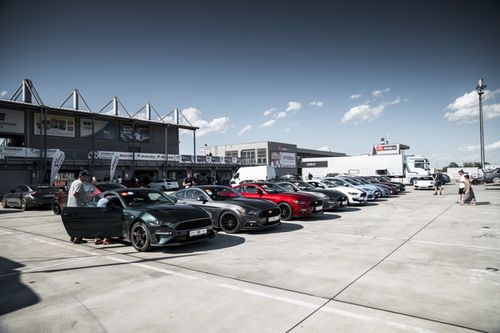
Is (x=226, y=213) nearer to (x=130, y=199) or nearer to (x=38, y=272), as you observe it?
(x=130, y=199)

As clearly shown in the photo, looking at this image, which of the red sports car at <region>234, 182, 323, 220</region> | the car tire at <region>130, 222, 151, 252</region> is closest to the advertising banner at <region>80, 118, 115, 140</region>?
the red sports car at <region>234, 182, 323, 220</region>

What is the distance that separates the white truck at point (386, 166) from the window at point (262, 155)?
60.0 ft

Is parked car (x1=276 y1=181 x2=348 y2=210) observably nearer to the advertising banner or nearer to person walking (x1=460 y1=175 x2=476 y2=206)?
person walking (x1=460 y1=175 x2=476 y2=206)

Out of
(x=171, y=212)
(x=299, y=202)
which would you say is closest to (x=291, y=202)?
(x=299, y=202)

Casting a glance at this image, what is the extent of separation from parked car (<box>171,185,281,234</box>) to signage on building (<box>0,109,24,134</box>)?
102ft

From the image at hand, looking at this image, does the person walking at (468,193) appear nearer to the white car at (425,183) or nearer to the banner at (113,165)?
the white car at (425,183)

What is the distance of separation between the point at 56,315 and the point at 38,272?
2149mm

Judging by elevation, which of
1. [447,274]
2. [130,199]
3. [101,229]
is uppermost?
[130,199]

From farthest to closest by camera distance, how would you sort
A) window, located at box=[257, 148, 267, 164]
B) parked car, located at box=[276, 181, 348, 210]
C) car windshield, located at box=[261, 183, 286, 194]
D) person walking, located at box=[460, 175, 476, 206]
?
window, located at box=[257, 148, 267, 164]
person walking, located at box=[460, 175, 476, 206]
parked car, located at box=[276, 181, 348, 210]
car windshield, located at box=[261, 183, 286, 194]

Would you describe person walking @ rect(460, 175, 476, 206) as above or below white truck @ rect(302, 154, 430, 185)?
below

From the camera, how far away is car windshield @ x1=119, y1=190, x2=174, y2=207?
735cm

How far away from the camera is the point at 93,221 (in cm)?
680

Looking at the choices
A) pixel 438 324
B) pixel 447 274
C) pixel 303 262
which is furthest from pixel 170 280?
pixel 447 274

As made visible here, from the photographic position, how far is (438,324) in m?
3.29
